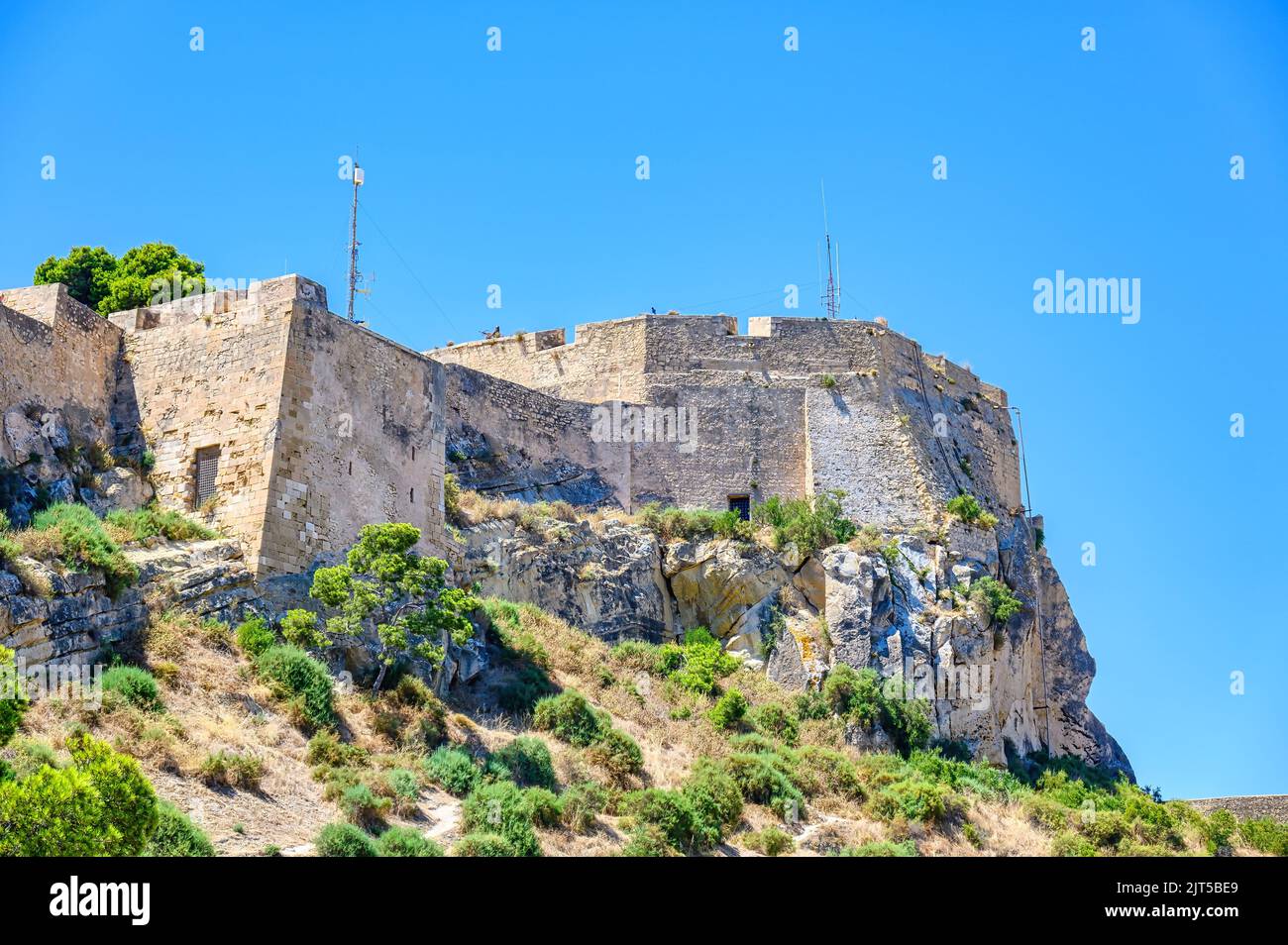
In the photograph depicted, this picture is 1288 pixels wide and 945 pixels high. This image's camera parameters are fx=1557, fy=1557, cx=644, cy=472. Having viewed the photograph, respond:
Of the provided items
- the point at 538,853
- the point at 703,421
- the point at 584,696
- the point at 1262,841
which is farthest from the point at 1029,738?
the point at 538,853

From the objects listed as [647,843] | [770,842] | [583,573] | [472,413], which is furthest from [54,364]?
[770,842]

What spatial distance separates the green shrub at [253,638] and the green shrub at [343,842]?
399 centimetres

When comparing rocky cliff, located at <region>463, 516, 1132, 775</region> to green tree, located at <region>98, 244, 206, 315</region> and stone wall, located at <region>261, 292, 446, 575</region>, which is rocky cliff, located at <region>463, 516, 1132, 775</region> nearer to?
stone wall, located at <region>261, 292, 446, 575</region>

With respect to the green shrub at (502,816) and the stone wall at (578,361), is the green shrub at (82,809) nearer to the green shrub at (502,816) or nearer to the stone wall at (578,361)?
the green shrub at (502,816)

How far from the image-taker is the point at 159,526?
20.3 metres

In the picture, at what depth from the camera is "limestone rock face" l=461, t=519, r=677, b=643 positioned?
25.7 meters

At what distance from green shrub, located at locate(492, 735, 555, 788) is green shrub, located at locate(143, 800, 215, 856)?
5.73m

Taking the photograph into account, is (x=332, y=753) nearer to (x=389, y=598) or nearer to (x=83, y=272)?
(x=389, y=598)

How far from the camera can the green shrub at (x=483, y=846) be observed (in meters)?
16.7

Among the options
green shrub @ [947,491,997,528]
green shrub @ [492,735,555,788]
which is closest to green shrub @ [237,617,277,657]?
green shrub @ [492,735,555,788]

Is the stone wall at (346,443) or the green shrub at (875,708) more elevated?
the stone wall at (346,443)

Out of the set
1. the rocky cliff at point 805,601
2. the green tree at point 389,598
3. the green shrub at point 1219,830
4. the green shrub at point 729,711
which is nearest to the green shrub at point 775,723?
the green shrub at point 729,711

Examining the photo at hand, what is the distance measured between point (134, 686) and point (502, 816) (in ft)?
14.4
